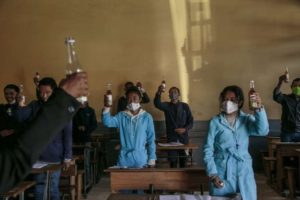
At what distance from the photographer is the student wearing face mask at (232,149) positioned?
10.6ft

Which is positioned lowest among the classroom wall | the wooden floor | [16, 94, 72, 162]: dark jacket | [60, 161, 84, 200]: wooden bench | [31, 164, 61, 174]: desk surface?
the wooden floor

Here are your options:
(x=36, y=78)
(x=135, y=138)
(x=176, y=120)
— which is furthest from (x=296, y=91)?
(x=36, y=78)

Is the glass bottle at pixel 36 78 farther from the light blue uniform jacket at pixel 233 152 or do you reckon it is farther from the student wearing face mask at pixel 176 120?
the light blue uniform jacket at pixel 233 152

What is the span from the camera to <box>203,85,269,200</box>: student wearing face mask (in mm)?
3223

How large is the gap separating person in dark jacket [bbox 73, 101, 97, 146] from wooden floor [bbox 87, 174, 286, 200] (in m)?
0.90

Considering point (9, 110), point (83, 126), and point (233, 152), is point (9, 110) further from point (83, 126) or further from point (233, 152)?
point (233, 152)

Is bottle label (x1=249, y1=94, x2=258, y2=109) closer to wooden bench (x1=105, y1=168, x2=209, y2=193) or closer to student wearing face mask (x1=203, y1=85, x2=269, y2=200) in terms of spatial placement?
student wearing face mask (x1=203, y1=85, x2=269, y2=200)

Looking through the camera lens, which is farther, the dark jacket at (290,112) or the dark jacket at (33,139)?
the dark jacket at (290,112)

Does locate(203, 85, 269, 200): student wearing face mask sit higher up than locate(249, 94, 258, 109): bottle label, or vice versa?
locate(249, 94, 258, 109): bottle label

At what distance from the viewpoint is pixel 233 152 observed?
3.28 m

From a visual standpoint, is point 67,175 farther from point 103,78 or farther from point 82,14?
point 82,14

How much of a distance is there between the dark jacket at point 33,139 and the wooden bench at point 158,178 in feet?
9.63

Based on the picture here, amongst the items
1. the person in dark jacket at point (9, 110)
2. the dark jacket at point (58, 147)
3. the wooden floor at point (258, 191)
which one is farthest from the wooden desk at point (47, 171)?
the wooden floor at point (258, 191)

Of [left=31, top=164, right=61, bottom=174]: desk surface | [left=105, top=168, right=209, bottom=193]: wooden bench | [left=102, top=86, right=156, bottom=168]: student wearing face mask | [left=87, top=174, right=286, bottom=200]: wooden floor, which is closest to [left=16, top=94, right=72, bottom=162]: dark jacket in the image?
[left=31, top=164, right=61, bottom=174]: desk surface
